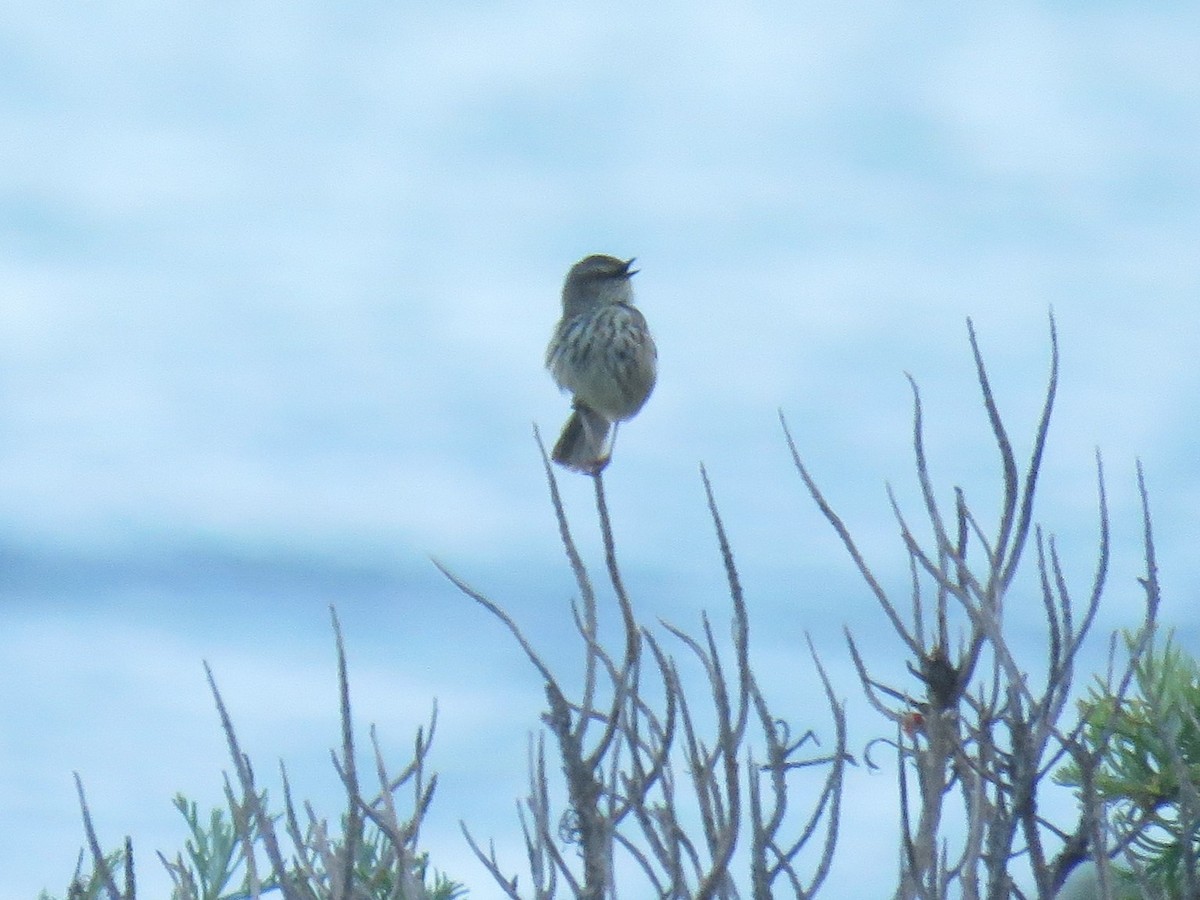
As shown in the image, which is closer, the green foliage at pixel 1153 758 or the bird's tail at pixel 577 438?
the green foliage at pixel 1153 758

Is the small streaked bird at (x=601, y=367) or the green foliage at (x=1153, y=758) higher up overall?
the small streaked bird at (x=601, y=367)

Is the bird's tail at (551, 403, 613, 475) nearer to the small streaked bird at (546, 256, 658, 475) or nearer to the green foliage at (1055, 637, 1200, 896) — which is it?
the small streaked bird at (546, 256, 658, 475)

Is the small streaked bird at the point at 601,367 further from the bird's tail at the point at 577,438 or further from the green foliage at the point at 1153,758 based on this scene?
the green foliage at the point at 1153,758

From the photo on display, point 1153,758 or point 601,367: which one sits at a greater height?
point 601,367

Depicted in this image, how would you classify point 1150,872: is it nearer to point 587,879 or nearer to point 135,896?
point 587,879

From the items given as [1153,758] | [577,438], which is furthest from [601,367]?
[1153,758]

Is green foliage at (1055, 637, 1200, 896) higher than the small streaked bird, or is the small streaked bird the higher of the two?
the small streaked bird

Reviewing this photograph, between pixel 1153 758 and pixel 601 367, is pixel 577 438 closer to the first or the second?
pixel 601 367

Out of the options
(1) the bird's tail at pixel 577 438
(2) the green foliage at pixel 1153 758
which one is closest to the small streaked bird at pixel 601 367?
(1) the bird's tail at pixel 577 438

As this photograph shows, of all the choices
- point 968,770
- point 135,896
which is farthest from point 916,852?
point 135,896

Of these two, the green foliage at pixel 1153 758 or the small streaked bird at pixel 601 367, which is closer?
the green foliage at pixel 1153 758

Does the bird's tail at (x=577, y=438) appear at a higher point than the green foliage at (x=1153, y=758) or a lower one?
higher

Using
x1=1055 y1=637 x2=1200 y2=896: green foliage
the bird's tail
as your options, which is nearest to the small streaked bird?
the bird's tail

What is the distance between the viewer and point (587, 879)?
9.55 feet
